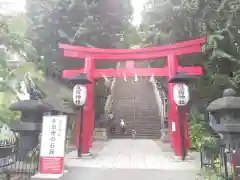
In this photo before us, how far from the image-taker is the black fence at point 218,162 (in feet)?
18.3

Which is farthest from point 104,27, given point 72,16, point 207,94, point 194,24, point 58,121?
point 58,121

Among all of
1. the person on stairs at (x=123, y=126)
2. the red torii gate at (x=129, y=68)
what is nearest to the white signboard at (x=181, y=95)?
the red torii gate at (x=129, y=68)

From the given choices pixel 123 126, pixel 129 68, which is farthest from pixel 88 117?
pixel 123 126

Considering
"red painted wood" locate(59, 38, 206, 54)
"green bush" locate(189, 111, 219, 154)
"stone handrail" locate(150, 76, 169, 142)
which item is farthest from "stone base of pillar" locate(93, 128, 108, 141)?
"red painted wood" locate(59, 38, 206, 54)

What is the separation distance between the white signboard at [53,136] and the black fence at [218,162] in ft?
13.3

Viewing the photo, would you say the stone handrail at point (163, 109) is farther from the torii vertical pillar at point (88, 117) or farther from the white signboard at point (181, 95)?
the torii vertical pillar at point (88, 117)

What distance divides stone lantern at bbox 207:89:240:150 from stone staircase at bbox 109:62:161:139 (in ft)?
32.9

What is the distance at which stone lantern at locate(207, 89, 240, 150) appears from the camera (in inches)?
258

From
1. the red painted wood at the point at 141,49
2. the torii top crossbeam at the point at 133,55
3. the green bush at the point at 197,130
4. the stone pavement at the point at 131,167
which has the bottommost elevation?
the stone pavement at the point at 131,167

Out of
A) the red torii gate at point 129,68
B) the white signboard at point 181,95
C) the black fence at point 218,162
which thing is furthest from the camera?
the red torii gate at point 129,68

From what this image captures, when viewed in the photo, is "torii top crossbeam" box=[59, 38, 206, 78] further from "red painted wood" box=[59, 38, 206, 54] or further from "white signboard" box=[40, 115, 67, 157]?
"white signboard" box=[40, 115, 67, 157]

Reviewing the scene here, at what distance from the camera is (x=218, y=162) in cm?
636

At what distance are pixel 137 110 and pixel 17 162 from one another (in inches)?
518

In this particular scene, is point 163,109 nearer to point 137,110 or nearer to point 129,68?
point 137,110
